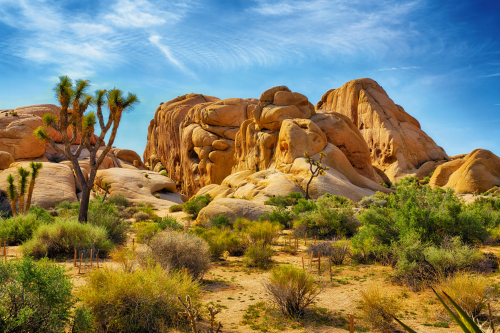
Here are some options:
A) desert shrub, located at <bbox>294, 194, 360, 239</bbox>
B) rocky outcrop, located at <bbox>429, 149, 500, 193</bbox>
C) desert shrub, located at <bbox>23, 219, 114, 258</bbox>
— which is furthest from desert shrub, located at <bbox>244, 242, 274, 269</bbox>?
rocky outcrop, located at <bbox>429, 149, 500, 193</bbox>

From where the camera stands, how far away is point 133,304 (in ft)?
18.0

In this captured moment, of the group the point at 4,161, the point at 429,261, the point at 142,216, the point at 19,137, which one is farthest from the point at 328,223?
the point at 19,137

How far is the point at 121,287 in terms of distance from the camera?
5.48m

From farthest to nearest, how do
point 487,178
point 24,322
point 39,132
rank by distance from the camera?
point 487,178, point 39,132, point 24,322

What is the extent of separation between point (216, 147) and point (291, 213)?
3003 centimetres

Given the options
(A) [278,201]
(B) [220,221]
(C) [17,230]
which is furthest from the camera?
(A) [278,201]

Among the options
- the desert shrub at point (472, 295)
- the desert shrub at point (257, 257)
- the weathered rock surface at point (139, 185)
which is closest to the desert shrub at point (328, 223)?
the desert shrub at point (257, 257)

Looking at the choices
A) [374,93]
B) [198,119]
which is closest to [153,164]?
[198,119]

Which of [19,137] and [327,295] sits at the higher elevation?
[19,137]

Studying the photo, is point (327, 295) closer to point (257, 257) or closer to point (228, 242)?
point (257, 257)

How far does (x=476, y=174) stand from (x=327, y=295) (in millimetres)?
32599

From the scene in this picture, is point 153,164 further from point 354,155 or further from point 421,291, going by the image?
point 421,291

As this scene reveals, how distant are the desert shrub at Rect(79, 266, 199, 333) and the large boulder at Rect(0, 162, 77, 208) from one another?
2843cm

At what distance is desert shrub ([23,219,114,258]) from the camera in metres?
11.2
